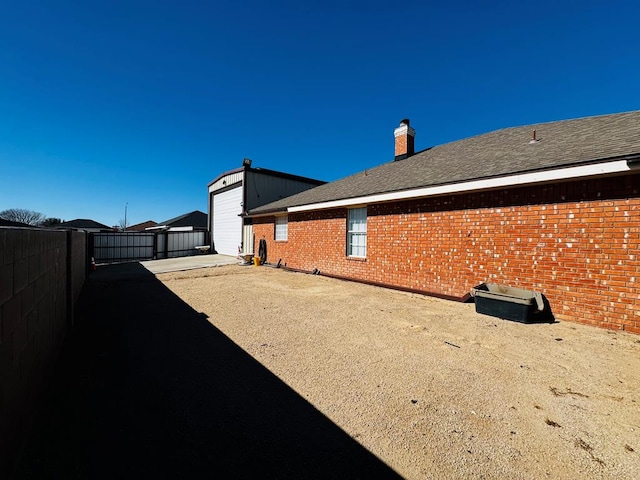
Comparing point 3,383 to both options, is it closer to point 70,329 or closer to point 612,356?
point 70,329

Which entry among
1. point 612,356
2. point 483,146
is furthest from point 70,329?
point 483,146

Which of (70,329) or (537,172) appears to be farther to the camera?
(537,172)

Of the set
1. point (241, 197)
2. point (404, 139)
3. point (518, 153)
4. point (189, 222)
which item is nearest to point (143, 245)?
point (241, 197)

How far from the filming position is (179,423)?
2436mm

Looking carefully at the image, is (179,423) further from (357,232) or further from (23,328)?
(357,232)

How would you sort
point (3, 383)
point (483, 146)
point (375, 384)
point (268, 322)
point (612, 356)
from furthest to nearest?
point (483, 146) < point (268, 322) < point (612, 356) < point (375, 384) < point (3, 383)

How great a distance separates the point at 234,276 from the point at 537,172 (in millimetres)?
10013

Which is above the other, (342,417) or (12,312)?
(12,312)

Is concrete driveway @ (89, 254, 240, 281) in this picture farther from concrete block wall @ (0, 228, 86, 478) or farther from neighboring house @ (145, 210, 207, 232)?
neighboring house @ (145, 210, 207, 232)

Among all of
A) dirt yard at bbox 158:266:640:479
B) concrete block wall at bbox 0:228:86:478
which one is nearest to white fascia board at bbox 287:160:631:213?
dirt yard at bbox 158:266:640:479

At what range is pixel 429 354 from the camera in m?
3.89

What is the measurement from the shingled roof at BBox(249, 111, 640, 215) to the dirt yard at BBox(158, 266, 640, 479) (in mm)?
3177

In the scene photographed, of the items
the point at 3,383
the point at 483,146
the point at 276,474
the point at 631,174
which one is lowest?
the point at 276,474

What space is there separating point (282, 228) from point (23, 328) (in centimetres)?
1214
